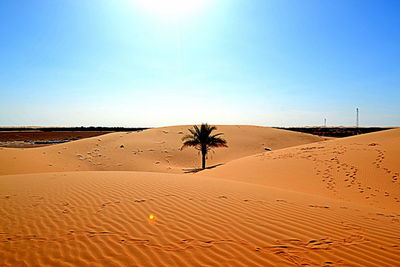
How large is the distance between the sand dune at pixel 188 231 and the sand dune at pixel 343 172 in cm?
288

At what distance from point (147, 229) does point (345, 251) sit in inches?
127

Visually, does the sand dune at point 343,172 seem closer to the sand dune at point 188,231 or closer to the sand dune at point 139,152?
the sand dune at point 188,231

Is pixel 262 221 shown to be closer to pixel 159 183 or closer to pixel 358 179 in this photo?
pixel 159 183

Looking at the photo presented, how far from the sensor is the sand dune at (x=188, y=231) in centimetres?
319

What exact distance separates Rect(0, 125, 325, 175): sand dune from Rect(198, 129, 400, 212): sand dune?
9.83 m

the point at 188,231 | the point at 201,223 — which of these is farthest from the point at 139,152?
the point at 188,231

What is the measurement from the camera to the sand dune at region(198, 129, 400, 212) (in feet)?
26.3

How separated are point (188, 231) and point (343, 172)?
353 inches

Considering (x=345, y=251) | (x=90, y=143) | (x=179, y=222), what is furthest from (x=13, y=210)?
(x=90, y=143)

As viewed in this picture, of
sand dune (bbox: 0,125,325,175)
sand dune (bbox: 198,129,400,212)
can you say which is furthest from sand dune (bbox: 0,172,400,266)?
sand dune (bbox: 0,125,325,175)

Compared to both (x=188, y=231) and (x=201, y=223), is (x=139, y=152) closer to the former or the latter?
(x=201, y=223)

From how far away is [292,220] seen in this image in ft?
15.0

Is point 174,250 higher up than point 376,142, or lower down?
lower down

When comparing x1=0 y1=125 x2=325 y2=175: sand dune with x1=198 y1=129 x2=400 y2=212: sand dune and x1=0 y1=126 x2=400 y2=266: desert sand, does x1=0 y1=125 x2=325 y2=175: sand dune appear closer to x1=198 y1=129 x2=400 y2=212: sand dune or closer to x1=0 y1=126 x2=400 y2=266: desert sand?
x1=198 y1=129 x2=400 y2=212: sand dune
